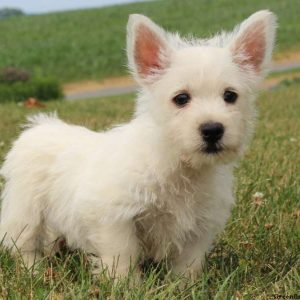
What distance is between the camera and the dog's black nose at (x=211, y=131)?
341cm

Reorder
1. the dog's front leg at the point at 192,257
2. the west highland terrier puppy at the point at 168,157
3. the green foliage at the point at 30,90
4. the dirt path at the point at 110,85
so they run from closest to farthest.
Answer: the west highland terrier puppy at the point at 168,157 → the dog's front leg at the point at 192,257 → the green foliage at the point at 30,90 → the dirt path at the point at 110,85

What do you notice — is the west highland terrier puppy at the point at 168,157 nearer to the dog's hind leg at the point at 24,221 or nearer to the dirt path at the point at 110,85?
the dog's hind leg at the point at 24,221

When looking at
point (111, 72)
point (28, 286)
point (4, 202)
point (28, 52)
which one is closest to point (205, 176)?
point (28, 286)

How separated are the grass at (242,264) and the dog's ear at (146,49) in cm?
120

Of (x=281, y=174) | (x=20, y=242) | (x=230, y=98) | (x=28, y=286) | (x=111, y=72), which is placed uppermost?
(x=230, y=98)

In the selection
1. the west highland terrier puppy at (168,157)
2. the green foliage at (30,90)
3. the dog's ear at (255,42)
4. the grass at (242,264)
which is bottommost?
the green foliage at (30,90)

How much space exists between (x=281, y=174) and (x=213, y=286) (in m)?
3.00

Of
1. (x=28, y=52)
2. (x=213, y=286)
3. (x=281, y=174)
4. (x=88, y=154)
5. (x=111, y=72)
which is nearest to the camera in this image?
(x=213, y=286)

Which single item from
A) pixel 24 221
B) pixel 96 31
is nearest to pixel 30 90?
pixel 24 221

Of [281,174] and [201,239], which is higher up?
[201,239]

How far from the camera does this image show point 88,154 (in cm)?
421

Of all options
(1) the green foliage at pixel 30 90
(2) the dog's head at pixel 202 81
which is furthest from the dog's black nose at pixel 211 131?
(1) the green foliage at pixel 30 90

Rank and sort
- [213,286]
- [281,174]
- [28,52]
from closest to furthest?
[213,286] < [281,174] < [28,52]

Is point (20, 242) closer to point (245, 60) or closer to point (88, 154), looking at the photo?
point (88, 154)
